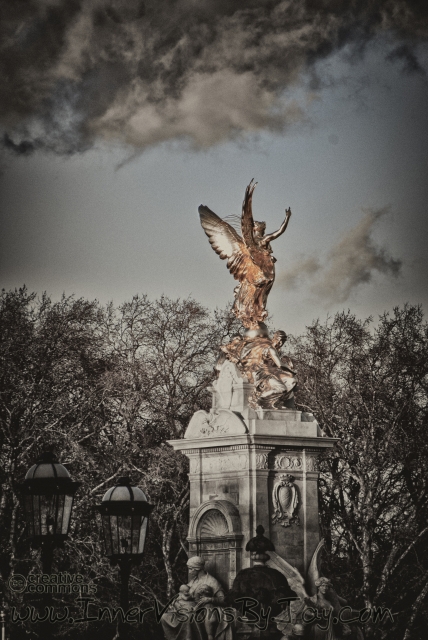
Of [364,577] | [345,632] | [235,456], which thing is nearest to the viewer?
[345,632]

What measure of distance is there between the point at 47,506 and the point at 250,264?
9.20 metres

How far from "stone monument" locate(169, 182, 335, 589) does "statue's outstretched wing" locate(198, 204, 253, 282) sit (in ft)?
3.92

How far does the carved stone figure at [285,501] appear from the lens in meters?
19.5

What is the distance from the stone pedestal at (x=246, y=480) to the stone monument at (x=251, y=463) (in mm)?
14

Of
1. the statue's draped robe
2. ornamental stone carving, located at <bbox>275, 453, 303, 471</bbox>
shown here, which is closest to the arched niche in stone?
ornamental stone carving, located at <bbox>275, 453, 303, 471</bbox>

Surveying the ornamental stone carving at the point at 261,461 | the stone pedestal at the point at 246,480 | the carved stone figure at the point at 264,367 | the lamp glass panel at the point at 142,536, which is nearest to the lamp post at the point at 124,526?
the lamp glass panel at the point at 142,536

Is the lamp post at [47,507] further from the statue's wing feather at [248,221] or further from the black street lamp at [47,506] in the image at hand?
the statue's wing feather at [248,221]

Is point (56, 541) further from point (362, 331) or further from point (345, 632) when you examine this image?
point (362, 331)

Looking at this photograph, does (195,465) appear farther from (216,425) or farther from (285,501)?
(285,501)

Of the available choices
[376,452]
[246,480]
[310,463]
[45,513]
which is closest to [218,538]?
[246,480]

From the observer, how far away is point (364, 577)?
29984 mm

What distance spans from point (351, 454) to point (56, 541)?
20.3 metres

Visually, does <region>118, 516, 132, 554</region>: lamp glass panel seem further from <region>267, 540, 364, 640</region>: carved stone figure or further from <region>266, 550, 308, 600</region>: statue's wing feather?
<region>266, 550, 308, 600</region>: statue's wing feather

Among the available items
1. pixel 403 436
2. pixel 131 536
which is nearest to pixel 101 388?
pixel 403 436
